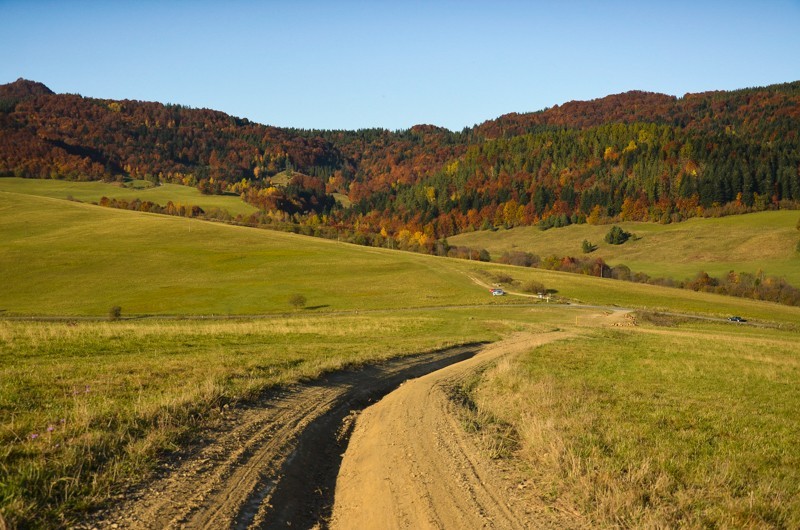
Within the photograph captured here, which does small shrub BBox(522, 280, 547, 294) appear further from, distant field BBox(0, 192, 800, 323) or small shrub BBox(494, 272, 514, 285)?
small shrub BBox(494, 272, 514, 285)

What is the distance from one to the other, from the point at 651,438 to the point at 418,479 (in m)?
6.20

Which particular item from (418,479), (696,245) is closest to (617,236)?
(696,245)

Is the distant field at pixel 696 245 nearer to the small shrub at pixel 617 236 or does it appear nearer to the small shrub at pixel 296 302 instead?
the small shrub at pixel 617 236

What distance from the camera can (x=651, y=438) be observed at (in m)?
11.8

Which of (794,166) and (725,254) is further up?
(794,166)

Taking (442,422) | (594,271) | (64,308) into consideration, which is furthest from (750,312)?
(64,308)

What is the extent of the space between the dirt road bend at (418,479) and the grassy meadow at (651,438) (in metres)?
0.69

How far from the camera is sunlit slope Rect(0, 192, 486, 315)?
7088cm

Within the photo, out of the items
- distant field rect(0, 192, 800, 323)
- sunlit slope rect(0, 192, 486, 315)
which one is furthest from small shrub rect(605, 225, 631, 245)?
sunlit slope rect(0, 192, 486, 315)

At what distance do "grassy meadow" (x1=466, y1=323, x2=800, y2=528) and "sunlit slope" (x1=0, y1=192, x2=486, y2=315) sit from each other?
50.4 metres

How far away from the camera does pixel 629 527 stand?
7.01 m

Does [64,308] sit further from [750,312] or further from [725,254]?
[725,254]

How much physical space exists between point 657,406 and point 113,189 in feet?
720

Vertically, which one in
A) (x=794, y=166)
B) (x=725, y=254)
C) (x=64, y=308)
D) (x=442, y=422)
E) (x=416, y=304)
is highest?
(x=794, y=166)
